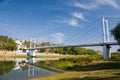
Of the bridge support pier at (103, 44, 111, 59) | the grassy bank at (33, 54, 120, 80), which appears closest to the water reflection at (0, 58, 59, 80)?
the grassy bank at (33, 54, 120, 80)

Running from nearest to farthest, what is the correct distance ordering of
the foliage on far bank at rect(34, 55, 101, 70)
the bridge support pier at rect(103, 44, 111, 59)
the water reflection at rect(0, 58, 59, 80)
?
the water reflection at rect(0, 58, 59, 80)
the foliage on far bank at rect(34, 55, 101, 70)
the bridge support pier at rect(103, 44, 111, 59)

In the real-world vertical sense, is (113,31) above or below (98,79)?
above

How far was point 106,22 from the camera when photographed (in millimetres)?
65438

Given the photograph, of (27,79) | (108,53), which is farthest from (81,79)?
(108,53)

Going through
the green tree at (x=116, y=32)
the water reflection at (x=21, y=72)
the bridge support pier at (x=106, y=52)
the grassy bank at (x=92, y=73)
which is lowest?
→ the water reflection at (x=21, y=72)

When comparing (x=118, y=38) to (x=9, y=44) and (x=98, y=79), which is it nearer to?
(x=98, y=79)

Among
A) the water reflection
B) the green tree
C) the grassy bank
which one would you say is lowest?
the water reflection

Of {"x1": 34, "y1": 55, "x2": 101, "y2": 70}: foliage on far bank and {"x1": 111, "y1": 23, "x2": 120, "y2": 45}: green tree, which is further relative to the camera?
{"x1": 34, "y1": 55, "x2": 101, "y2": 70}: foliage on far bank

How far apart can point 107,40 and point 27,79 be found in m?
40.2

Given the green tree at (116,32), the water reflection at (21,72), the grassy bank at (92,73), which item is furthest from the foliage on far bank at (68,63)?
the green tree at (116,32)

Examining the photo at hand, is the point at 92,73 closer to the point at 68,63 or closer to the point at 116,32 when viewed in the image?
the point at 116,32

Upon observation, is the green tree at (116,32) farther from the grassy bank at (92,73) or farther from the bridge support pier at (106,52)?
the bridge support pier at (106,52)

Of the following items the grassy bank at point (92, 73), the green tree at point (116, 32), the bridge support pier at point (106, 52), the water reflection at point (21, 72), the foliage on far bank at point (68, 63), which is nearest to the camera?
the grassy bank at point (92, 73)

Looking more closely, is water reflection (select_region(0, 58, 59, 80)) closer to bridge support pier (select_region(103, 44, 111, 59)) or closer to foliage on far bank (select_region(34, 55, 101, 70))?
foliage on far bank (select_region(34, 55, 101, 70))
